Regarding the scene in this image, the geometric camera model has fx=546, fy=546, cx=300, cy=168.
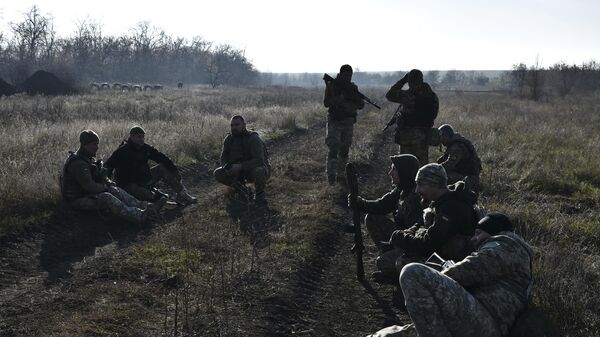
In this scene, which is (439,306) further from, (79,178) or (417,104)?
(417,104)

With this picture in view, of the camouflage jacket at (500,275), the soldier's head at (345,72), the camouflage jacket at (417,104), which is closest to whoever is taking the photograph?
the camouflage jacket at (500,275)

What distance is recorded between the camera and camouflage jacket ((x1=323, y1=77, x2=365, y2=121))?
1025cm

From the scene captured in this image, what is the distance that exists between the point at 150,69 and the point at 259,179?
353ft

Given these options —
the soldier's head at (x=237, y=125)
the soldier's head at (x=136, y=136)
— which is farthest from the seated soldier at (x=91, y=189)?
the soldier's head at (x=237, y=125)

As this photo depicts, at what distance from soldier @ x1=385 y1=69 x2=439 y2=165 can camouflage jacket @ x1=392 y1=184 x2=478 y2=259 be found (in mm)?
4670

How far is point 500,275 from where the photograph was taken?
11.8ft

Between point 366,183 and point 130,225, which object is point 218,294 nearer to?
point 130,225

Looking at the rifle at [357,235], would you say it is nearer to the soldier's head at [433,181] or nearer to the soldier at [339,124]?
the soldier's head at [433,181]

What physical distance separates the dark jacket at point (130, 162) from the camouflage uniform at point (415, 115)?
4.06 meters

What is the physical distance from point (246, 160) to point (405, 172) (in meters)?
4.29

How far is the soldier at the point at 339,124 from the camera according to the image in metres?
10.3

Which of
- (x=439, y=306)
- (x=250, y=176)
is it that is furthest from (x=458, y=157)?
(x=439, y=306)

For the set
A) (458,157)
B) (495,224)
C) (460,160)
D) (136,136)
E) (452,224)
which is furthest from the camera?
(136,136)

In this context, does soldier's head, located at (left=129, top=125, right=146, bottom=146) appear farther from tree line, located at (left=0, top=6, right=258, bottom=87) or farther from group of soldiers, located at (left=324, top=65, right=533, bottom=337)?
tree line, located at (left=0, top=6, right=258, bottom=87)
